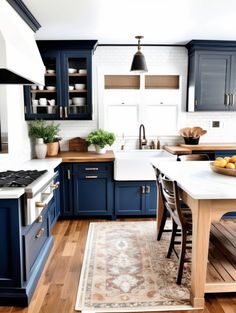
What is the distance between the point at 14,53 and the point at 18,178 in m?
1.10

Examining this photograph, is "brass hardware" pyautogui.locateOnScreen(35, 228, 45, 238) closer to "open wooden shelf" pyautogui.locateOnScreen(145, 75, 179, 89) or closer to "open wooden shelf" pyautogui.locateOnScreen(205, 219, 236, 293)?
"open wooden shelf" pyautogui.locateOnScreen(205, 219, 236, 293)

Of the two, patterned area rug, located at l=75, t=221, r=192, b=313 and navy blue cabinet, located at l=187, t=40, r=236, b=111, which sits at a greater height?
navy blue cabinet, located at l=187, t=40, r=236, b=111

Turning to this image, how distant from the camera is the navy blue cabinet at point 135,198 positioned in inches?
162

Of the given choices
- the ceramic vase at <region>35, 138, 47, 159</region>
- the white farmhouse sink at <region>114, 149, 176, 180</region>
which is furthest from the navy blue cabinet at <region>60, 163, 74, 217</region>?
the white farmhouse sink at <region>114, 149, 176, 180</region>

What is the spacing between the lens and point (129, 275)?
8.84ft

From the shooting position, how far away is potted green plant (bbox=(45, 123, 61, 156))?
167 inches

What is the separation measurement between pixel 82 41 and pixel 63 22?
786 mm

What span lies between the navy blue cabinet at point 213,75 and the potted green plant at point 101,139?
1.35 meters

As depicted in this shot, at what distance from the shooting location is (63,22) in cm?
335

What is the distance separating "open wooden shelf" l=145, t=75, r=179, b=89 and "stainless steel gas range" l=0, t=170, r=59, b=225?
255cm

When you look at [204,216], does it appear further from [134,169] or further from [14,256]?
[134,169]

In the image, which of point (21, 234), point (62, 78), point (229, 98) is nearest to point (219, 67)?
point (229, 98)

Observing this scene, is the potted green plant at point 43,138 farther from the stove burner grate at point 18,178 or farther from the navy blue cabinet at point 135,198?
the stove burner grate at point 18,178

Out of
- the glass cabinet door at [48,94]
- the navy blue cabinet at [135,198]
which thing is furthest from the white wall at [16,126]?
the navy blue cabinet at [135,198]
